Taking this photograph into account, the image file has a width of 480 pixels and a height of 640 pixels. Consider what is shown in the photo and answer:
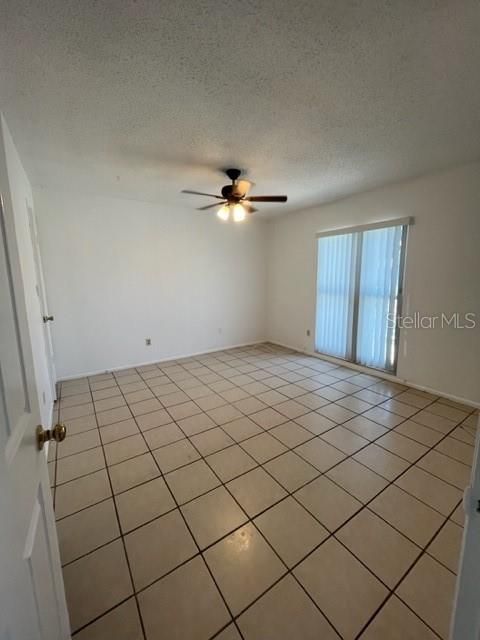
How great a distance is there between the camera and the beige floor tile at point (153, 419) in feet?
8.57

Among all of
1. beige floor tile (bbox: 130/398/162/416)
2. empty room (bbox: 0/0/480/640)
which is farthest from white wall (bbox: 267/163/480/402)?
beige floor tile (bbox: 130/398/162/416)

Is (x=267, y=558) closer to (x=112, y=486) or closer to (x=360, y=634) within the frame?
(x=360, y=634)

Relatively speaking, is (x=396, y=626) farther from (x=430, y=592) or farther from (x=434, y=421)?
(x=434, y=421)

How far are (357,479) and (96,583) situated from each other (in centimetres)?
163

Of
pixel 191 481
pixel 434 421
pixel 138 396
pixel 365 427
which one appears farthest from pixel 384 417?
pixel 138 396

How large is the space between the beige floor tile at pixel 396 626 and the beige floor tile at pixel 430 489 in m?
0.71

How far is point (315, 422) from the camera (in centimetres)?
264

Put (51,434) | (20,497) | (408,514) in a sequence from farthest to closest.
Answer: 1. (408,514)
2. (51,434)
3. (20,497)

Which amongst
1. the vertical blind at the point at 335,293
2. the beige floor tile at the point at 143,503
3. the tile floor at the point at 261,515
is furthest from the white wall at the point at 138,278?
the beige floor tile at the point at 143,503

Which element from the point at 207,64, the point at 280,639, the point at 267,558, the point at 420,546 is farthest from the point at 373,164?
the point at 280,639

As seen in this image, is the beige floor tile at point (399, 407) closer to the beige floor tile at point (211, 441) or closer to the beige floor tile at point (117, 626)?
the beige floor tile at point (211, 441)

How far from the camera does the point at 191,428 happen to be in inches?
101

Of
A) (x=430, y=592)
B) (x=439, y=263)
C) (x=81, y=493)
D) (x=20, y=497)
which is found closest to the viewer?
(x=20, y=497)

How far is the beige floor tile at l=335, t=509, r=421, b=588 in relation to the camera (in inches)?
53.3
